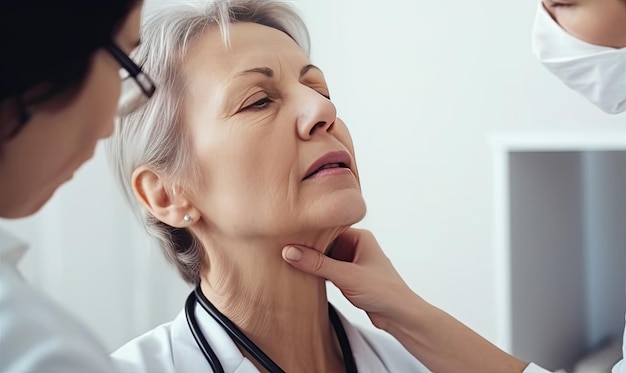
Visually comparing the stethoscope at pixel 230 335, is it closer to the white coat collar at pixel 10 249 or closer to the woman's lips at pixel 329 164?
the woman's lips at pixel 329 164

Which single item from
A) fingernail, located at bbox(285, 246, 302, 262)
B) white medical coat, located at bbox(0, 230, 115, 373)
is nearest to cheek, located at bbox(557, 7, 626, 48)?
fingernail, located at bbox(285, 246, 302, 262)

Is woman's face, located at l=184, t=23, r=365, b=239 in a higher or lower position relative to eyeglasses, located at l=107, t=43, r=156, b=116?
lower

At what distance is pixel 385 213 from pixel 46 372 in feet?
4.46

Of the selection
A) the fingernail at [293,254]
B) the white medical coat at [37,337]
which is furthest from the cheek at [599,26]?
the white medical coat at [37,337]

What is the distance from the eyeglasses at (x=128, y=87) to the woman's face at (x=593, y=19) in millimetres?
520

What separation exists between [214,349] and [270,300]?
0.31 ft

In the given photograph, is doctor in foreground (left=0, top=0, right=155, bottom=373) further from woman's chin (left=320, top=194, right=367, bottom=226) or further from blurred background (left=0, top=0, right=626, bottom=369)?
blurred background (left=0, top=0, right=626, bottom=369)

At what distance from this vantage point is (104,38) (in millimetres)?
534

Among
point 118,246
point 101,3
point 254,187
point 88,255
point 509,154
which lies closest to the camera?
point 101,3

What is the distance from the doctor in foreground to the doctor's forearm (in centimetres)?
48

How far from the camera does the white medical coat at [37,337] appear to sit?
1.77ft

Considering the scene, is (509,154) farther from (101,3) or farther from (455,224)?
(101,3)

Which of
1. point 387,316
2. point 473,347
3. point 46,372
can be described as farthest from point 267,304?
point 46,372

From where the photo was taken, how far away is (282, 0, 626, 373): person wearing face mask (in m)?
0.98
